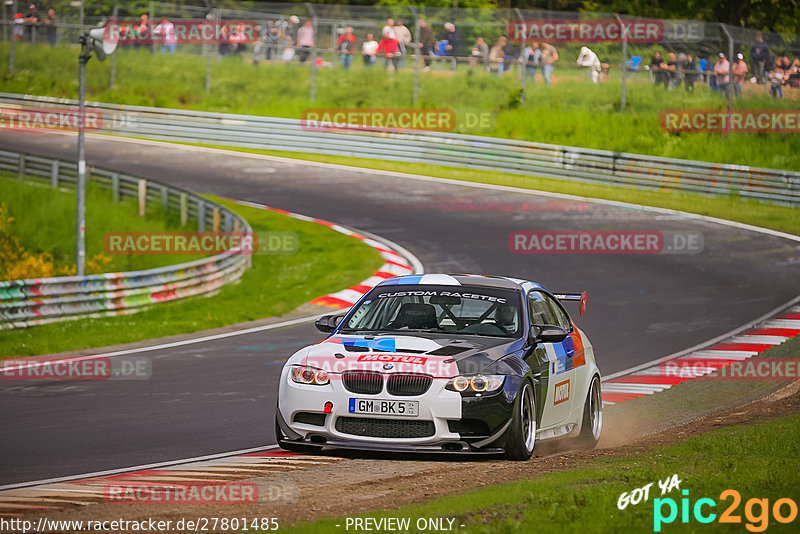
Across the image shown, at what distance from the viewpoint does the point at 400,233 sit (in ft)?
86.9

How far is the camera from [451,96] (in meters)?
36.9

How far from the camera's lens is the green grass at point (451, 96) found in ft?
109

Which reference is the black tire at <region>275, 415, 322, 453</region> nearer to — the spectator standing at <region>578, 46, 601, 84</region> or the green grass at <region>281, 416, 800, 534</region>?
the green grass at <region>281, 416, 800, 534</region>

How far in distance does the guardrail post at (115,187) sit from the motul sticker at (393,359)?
22.1 m

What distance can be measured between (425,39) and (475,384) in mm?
28532

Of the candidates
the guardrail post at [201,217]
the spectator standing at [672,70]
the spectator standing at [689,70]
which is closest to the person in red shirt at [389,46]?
the spectator standing at [672,70]

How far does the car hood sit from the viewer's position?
839 cm

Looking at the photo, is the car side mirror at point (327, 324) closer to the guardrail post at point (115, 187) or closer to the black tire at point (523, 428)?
the black tire at point (523, 428)

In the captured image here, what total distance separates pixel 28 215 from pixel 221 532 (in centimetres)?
2369

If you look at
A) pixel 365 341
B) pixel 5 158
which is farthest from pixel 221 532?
pixel 5 158

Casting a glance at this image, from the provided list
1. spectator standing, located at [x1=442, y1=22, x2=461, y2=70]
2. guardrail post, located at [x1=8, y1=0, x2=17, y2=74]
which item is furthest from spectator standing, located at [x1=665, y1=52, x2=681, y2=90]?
guardrail post, located at [x1=8, y1=0, x2=17, y2=74]

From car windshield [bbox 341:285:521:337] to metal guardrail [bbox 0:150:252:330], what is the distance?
9.83 m

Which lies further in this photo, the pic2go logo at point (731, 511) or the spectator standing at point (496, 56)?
the spectator standing at point (496, 56)

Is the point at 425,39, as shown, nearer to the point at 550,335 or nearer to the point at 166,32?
the point at 166,32
